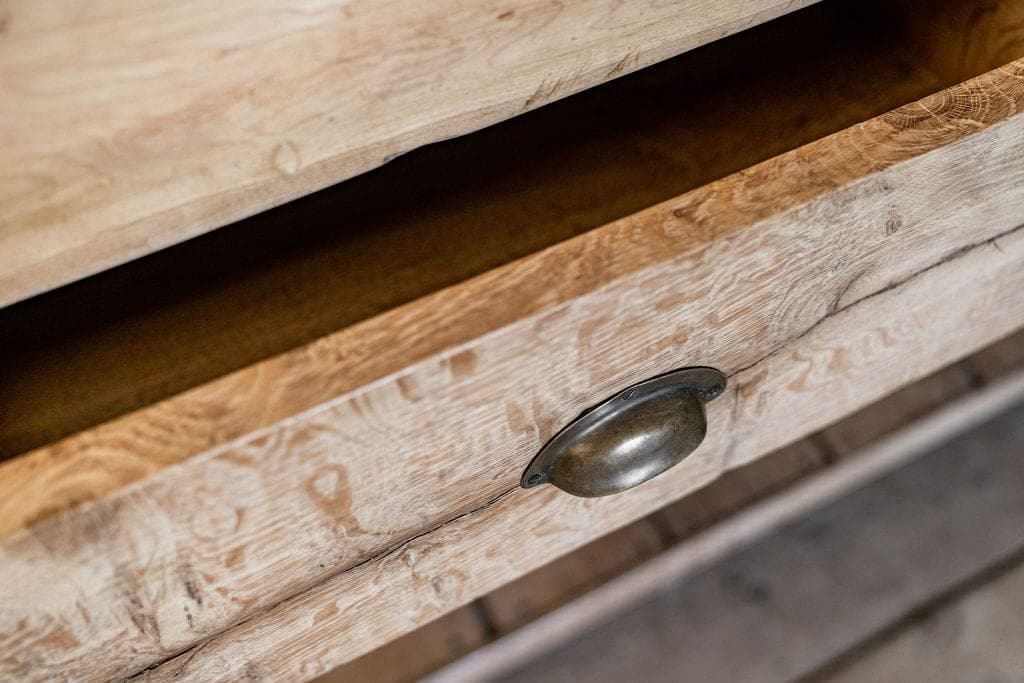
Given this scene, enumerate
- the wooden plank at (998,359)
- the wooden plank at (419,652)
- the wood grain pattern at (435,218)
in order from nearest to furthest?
the wood grain pattern at (435,218), the wooden plank at (419,652), the wooden plank at (998,359)

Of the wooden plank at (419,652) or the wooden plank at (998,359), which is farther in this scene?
the wooden plank at (998,359)

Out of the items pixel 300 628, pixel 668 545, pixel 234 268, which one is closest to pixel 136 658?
pixel 300 628

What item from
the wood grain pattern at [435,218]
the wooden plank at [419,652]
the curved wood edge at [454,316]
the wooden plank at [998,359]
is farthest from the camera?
the wooden plank at [998,359]

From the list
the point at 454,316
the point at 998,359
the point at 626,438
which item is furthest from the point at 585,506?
the point at 998,359

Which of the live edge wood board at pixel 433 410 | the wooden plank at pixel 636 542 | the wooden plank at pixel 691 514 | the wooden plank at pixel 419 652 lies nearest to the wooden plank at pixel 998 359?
the wooden plank at pixel 691 514

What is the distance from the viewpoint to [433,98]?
0.38 m

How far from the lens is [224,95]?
1.13ft

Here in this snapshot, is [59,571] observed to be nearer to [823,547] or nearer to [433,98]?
[433,98]

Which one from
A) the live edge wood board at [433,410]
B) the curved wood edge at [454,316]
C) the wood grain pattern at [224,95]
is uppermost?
the wood grain pattern at [224,95]

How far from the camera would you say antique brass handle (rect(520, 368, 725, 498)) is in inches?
16.8

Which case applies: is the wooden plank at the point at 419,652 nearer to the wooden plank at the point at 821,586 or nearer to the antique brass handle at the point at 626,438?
the wooden plank at the point at 821,586

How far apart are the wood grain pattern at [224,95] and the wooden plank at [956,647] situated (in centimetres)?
55

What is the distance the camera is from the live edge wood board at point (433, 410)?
12.3 inches

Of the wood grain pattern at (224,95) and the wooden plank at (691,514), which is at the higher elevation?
the wood grain pattern at (224,95)
